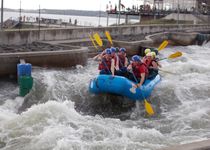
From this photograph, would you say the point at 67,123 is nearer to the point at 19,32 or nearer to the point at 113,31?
the point at 19,32

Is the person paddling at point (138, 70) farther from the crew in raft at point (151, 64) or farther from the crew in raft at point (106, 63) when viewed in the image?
the crew in raft at point (151, 64)

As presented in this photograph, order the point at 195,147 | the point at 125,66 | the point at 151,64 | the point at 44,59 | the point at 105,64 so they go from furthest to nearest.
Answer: the point at 44,59, the point at 151,64, the point at 125,66, the point at 105,64, the point at 195,147

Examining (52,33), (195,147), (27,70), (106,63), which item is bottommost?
(195,147)

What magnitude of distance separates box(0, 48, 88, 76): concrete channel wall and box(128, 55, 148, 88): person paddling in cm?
454

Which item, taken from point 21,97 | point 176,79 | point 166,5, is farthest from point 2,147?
point 166,5

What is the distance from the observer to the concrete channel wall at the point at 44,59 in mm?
13547

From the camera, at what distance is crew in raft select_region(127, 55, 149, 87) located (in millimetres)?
11291

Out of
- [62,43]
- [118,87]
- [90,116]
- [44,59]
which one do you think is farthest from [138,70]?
[62,43]

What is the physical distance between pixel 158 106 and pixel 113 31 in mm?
15349

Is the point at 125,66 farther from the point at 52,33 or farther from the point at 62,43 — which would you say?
the point at 52,33

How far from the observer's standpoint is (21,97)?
11844 mm

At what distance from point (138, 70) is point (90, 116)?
7.44ft

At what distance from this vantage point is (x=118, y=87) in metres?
10.9

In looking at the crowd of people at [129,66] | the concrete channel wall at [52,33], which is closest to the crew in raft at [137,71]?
the crowd of people at [129,66]
